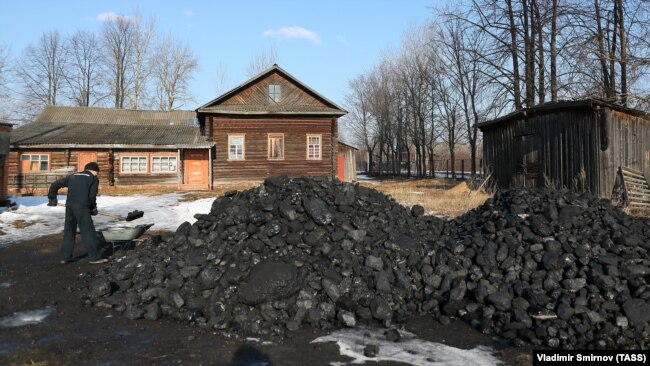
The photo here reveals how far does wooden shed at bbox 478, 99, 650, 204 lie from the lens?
12.2 meters

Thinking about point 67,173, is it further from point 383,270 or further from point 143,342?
point 383,270

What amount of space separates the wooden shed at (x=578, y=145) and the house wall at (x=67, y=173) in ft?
57.0

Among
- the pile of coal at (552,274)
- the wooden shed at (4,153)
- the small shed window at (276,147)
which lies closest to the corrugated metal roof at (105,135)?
the small shed window at (276,147)

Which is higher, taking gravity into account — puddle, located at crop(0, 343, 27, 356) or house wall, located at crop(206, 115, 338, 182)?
house wall, located at crop(206, 115, 338, 182)

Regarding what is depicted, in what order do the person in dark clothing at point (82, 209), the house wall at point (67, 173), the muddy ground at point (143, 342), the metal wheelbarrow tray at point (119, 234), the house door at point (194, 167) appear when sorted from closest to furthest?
the muddy ground at point (143, 342) → the person in dark clothing at point (82, 209) → the metal wheelbarrow tray at point (119, 234) → the house wall at point (67, 173) → the house door at point (194, 167)

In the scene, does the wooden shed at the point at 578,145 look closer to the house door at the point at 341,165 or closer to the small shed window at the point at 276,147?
the small shed window at the point at 276,147

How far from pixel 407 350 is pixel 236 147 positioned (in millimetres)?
20115

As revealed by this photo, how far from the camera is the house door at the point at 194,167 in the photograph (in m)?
23.4

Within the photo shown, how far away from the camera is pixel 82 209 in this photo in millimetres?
7285

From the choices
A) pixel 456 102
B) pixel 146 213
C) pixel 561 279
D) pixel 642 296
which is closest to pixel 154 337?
pixel 561 279

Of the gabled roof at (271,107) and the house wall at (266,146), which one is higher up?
the gabled roof at (271,107)

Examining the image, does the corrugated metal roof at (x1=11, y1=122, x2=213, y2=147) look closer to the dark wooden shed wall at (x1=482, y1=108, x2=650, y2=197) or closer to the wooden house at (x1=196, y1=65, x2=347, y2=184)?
the wooden house at (x1=196, y1=65, x2=347, y2=184)

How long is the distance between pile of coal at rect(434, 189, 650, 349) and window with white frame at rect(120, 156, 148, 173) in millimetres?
20240

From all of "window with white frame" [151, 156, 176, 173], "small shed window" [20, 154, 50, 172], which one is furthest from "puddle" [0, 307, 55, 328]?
"small shed window" [20, 154, 50, 172]
